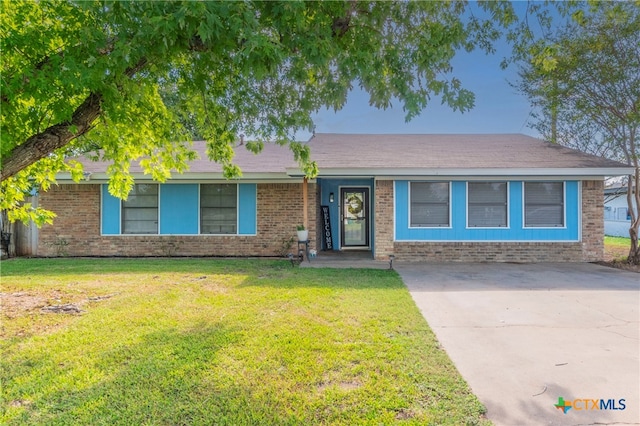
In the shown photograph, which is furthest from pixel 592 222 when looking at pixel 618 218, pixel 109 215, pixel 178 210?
pixel 618 218

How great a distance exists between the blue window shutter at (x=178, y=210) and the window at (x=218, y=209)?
0.77ft

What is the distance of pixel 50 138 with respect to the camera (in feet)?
12.1

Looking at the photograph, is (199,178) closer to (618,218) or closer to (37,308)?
(37,308)

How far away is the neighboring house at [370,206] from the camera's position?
31.2 feet

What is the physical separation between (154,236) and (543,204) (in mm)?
11562

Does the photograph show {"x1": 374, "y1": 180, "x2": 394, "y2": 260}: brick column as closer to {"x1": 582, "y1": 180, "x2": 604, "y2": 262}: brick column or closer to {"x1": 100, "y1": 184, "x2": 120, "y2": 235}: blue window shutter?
{"x1": 582, "y1": 180, "x2": 604, "y2": 262}: brick column

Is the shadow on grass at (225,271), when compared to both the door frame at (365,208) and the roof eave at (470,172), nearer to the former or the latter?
the roof eave at (470,172)

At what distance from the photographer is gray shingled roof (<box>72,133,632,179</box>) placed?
9.16 meters

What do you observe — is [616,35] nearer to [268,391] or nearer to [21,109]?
[268,391]

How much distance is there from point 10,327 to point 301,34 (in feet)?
16.5

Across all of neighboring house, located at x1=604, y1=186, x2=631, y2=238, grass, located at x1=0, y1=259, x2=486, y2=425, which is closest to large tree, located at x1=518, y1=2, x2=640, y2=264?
grass, located at x1=0, y1=259, x2=486, y2=425

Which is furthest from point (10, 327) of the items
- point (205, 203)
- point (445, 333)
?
point (205, 203)

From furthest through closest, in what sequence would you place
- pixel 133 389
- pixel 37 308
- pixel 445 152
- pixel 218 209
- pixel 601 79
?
pixel 445 152, pixel 218 209, pixel 601 79, pixel 37 308, pixel 133 389

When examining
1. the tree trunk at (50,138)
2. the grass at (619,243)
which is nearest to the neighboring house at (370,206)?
the tree trunk at (50,138)
